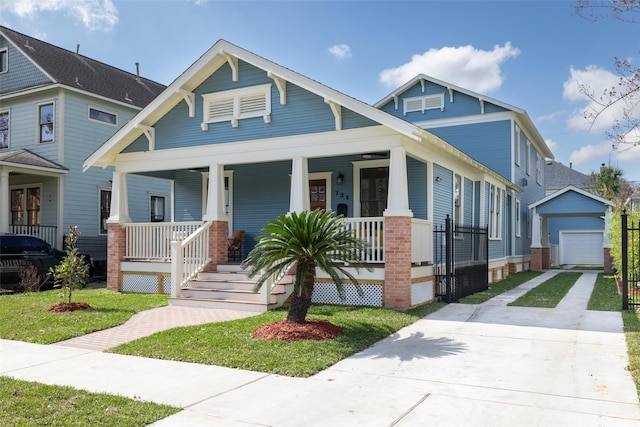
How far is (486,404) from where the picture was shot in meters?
5.26

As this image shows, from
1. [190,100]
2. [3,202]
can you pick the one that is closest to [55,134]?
[3,202]

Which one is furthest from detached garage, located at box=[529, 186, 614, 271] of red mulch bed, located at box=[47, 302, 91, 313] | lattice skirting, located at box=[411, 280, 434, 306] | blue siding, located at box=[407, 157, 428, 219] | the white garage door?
red mulch bed, located at box=[47, 302, 91, 313]

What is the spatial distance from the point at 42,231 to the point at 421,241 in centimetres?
1417

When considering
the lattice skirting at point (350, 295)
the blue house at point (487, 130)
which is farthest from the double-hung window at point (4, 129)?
the lattice skirting at point (350, 295)

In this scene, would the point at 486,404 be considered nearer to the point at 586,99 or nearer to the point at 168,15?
the point at 586,99

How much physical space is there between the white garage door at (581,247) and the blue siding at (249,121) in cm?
2654

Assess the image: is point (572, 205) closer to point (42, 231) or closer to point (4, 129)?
point (42, 231)

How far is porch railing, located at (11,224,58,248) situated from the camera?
18859 mm

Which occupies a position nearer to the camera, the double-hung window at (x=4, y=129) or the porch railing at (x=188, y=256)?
the porch railing at (x=188, y=256)

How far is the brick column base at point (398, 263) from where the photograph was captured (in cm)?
1070

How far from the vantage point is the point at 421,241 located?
39.0 feet

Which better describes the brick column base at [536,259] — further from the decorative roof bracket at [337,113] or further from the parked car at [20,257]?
the parked car at [20,257]

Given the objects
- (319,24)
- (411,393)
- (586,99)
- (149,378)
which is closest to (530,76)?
(319,24)

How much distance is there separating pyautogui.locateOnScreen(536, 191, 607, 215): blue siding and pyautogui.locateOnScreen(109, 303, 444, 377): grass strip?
53.9ft
